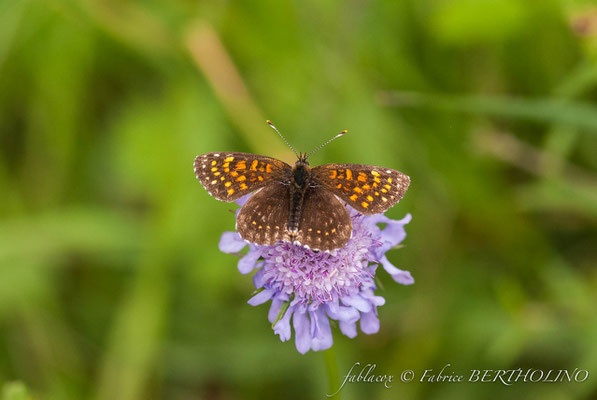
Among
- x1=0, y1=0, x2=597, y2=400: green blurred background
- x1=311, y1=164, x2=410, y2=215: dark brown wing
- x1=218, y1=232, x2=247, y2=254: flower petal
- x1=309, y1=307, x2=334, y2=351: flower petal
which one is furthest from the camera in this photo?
x1=0, y1=0, x2=597, y2=400: green blurred background

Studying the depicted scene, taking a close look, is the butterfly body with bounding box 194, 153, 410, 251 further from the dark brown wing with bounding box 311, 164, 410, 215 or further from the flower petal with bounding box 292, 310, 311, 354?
the flower petal with bounding box 292, 310, 311, 354

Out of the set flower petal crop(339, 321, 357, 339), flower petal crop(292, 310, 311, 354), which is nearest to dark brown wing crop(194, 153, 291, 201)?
flower petal crop(292, 310, 311, 354)

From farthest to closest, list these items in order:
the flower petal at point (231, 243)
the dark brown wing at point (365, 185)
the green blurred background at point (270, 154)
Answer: the green blurred background at point (270, 154), the flower petal at point (231, 243), the dark brown wing at point (365, 185)

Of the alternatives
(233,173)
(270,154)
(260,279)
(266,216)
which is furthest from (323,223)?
(270,154)

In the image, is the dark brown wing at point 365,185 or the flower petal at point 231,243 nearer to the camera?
the dark brown wing at point 365,185

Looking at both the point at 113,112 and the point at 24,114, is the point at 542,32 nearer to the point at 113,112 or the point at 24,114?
the point at 113,112

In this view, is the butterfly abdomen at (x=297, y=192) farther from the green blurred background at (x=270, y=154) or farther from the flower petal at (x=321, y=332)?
the green blurred background at (x=270, y=154)

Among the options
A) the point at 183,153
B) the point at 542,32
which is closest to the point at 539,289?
the point at 542,32

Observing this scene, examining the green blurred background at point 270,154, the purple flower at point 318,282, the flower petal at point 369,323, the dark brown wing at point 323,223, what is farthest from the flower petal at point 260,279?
the green blurred background at point 270,154
